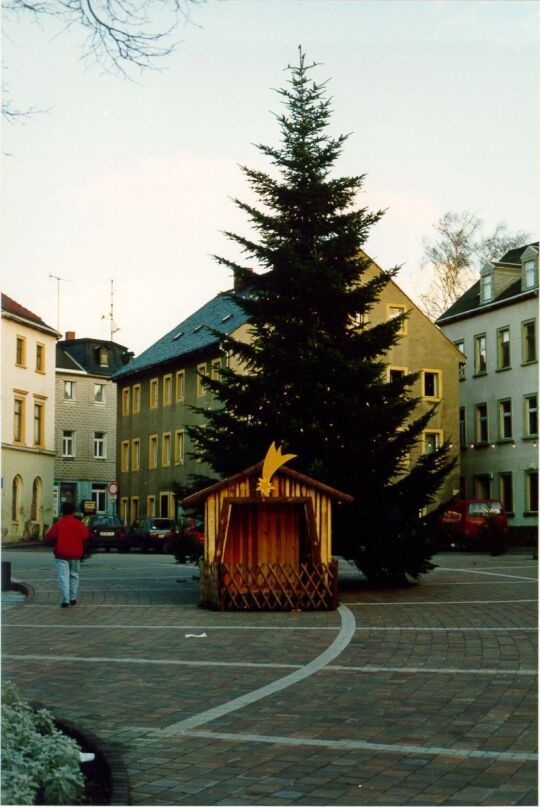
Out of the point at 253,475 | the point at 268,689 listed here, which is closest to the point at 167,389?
the point at 253,475

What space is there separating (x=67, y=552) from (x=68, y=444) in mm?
52349

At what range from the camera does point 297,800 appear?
6164 mm

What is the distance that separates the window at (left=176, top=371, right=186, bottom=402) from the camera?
5978 cm

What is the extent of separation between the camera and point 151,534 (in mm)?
48375

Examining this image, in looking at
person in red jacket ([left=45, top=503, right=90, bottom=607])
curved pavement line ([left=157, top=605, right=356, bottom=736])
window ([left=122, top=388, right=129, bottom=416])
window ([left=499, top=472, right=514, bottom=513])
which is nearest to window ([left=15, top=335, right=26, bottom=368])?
curved pavement line ([left=157, top=605, right=356, bottom=736])

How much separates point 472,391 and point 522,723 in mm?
50054

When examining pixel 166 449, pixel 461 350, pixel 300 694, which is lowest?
pixel 300 694

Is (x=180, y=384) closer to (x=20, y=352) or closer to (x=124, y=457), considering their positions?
(x=124, y=457)

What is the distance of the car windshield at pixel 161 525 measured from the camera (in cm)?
4850

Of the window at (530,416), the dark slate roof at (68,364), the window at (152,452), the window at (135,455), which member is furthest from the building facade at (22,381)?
the window at (135,455)

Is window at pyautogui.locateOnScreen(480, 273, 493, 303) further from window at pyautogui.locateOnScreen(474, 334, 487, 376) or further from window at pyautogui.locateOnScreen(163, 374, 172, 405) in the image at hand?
window at pyautogui.locateOnScreen(163, 374, 172, 405)

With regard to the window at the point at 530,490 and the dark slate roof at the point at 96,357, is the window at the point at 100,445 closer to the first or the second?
the dark slate roof at the point at 96,357

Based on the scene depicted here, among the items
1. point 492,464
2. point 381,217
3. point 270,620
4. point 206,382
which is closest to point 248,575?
point 270,620

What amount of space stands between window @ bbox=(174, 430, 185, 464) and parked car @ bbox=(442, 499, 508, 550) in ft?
64.4
